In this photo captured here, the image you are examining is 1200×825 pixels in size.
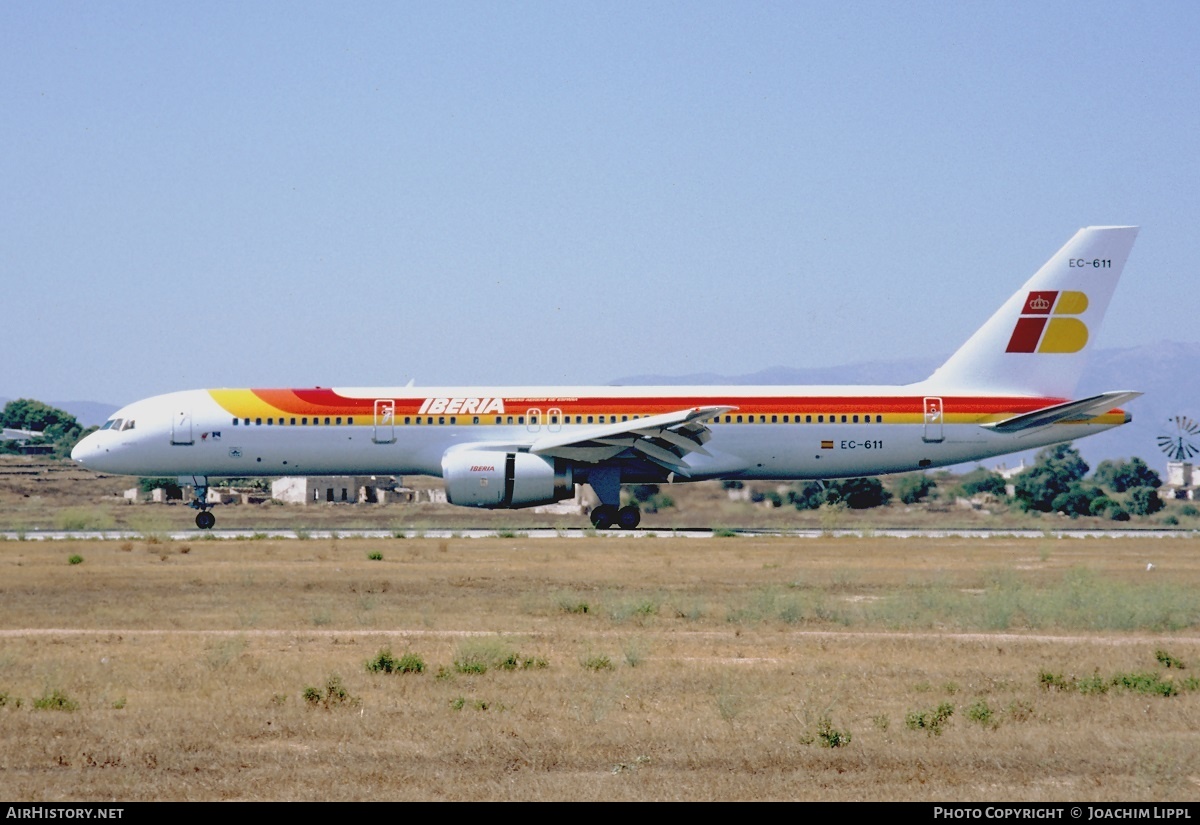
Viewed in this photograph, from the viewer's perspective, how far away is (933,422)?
4269 cm

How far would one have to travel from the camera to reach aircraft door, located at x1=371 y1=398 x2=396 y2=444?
4250 cm

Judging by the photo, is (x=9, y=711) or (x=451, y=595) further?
(x=451, y=595)

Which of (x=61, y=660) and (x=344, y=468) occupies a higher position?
(x=344, y=468)

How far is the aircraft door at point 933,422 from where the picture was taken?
4266 cm

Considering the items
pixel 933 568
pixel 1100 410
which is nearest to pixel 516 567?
pixel 933 568

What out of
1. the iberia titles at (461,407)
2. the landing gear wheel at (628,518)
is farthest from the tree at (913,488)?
the iberia titles at (461,407)

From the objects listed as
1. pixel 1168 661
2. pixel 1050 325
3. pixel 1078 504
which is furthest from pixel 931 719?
pixel 1078 504

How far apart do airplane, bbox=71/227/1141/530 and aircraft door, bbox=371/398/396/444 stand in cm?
3

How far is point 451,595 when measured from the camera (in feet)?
83.3

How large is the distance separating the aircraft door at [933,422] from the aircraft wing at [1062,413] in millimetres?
1356

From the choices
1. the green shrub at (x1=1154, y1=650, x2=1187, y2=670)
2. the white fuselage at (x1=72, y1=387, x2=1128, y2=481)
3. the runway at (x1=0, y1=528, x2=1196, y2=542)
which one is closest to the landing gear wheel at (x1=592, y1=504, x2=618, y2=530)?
the runway at (x1=0, y1=528, x2=1196, y2=542)
